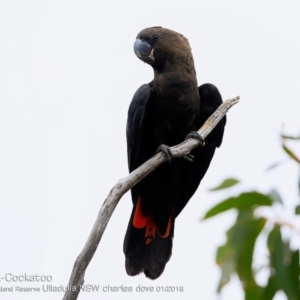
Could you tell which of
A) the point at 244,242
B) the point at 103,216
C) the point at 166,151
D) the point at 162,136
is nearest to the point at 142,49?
the point at 162,136

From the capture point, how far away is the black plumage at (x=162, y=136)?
12.2ft

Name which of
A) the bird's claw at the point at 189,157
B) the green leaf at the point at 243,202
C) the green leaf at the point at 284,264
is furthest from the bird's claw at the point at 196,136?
the green leaf at the point at 284,264

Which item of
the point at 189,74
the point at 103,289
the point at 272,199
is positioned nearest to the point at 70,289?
the point at 103,289

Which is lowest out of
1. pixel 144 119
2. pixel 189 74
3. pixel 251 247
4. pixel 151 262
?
pixel 151 262

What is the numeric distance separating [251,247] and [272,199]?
145 millimetres

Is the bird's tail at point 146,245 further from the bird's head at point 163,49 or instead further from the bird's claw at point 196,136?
the bird's head at point 163,49

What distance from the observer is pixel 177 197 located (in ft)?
13.4

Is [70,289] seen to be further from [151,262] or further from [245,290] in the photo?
[151,262]

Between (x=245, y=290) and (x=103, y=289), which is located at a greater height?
(x=245, y=290)

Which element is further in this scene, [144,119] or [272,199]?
[144,119]

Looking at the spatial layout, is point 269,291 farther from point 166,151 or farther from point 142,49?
point 142,49

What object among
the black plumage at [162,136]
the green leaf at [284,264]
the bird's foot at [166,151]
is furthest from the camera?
the black plumage at [162,136]

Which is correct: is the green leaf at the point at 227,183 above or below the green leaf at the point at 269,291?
above

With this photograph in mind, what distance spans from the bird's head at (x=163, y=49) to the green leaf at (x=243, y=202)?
230 cm
